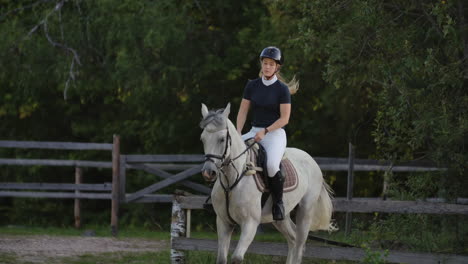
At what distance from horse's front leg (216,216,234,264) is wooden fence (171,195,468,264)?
1462 millimetres

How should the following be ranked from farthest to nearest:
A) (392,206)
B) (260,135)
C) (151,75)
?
(151,75) → (392,206) → (260,135)

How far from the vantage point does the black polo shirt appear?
7258 millimetres

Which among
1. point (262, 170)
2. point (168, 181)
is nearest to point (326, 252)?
point (262, 170)

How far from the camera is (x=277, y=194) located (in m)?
7.25

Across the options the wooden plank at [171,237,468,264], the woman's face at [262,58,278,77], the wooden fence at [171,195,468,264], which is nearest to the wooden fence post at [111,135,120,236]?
the wooden fence at [171,195,468,264]

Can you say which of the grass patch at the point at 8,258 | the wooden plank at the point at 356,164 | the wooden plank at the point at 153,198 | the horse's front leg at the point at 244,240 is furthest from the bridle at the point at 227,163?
the wooden plank at the point at 153,198

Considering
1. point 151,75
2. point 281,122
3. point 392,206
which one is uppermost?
point 151,75

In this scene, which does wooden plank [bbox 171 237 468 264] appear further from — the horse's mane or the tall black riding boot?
→ the horse's mane

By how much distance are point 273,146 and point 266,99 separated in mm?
498

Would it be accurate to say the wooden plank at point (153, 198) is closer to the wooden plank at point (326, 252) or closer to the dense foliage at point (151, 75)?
the dense foliage at point (151, 75)

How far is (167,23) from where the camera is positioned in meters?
15.4

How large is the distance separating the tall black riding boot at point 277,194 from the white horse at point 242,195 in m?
0.12

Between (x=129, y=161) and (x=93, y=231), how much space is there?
155cm

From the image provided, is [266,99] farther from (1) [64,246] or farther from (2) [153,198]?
(2) [153,198]
